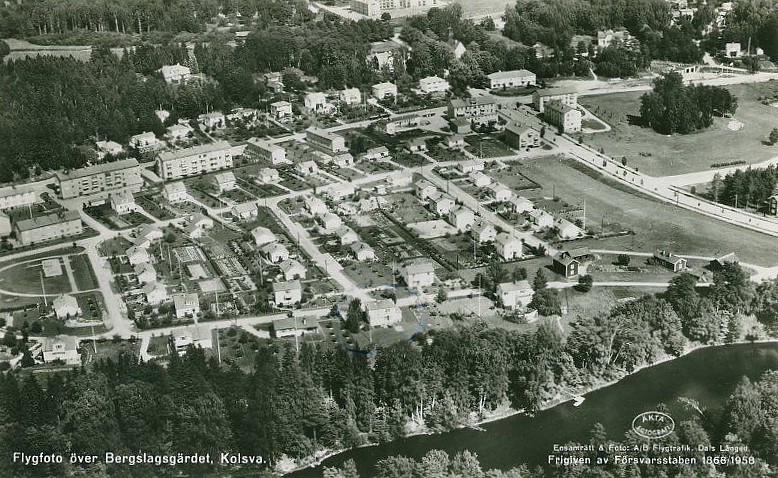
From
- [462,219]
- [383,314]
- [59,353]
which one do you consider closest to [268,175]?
[462,219]

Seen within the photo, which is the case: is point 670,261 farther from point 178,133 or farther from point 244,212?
point 178,133

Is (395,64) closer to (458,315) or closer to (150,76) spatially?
(150,76)

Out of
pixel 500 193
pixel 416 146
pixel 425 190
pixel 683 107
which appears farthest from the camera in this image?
pixel 683 107

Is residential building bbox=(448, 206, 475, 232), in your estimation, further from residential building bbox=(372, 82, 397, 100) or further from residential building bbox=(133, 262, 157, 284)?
residential building bbox=(372, 82, 397, 100)

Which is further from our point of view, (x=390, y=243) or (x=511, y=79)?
(x=511, y=79)

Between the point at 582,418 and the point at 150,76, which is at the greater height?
the point at 150,76

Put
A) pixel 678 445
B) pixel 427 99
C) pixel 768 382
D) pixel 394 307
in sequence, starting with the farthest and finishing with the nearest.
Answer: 1. pixel 427 99
2. pixel 394 307
3. pixel 768 382
4. pixel 678 445

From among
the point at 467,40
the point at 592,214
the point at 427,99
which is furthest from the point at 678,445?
the point at 467,40

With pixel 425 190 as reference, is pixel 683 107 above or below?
above
